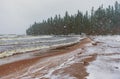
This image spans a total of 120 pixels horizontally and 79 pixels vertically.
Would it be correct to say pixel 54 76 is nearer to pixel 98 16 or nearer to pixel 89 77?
pixel 89 77

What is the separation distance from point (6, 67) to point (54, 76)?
1163 cm

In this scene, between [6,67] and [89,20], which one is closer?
[6,67]

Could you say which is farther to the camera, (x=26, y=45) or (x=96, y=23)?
(x=96, y=23)

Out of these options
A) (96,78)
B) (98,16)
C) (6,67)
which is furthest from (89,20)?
(96,78)

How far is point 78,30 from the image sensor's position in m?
187

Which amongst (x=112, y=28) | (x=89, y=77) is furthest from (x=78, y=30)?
(x=89, y=77)

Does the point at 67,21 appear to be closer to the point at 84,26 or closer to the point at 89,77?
the point at 84,26

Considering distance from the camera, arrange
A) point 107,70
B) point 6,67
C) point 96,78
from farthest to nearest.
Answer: point 6,67 → point 107,70 → point 96,78

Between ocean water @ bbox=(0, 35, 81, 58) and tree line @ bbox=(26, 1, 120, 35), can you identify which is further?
tree line @ bbox=(26, 1, 120, 35)

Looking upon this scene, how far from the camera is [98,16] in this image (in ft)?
626

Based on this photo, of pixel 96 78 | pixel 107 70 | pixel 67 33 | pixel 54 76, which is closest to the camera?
pixel 96 78

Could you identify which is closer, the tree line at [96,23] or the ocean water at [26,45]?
the ocean water at [26,45]

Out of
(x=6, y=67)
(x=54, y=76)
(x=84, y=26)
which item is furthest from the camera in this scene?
(x=84, y=26)

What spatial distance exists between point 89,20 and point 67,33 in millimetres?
16828
